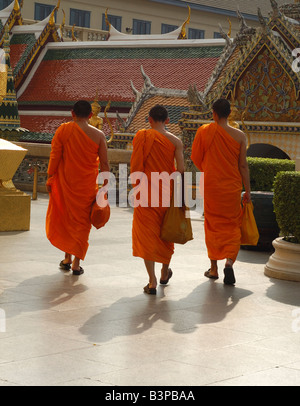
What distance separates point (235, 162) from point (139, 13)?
3588 centimetres

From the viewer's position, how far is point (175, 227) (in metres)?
7.16

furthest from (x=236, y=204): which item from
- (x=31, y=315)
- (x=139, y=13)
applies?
(x=139, y=13)

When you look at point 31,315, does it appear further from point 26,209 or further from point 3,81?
point 3,81

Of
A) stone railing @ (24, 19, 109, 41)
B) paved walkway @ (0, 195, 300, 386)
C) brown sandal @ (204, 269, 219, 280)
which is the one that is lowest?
paved walkway @ (0, 195, 300, 386)

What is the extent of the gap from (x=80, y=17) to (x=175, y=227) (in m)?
34.5

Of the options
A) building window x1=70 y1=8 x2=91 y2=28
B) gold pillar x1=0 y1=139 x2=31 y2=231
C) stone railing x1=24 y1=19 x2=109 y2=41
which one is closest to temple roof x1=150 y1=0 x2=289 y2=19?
building window x1=70 y1=8 x2=91 y2=28

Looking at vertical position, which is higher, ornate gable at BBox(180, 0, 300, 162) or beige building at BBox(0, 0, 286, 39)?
beige building at BBox(0, 0, 286, 39)

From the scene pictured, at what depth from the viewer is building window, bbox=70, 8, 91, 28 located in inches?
1570

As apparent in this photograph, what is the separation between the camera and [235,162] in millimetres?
7871

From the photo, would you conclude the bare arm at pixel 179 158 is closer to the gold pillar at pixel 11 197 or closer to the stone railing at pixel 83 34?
the gold pillar at pixel 11 197

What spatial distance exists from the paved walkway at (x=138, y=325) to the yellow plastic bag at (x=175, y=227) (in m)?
0.46

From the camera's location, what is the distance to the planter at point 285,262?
7.86 metres

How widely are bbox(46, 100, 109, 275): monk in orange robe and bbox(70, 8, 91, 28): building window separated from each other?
32.6 metres

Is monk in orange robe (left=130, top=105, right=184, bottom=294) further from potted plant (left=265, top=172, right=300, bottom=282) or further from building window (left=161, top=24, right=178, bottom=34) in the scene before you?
building window (left=161, top=24, right=178, bottom=34)
